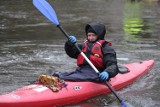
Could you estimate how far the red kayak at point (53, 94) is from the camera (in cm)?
493

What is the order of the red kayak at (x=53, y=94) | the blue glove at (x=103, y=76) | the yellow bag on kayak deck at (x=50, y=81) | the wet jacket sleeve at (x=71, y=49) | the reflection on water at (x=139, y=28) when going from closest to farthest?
the red kayak at (x=53, y=94) < the yellow bag on kayak deck at (x=50, y=81) < the blue glove at (x=103, y=76) < the wet jacket sleeve at (x=71, y=49) < the reflection on water at (x=139, y=28)

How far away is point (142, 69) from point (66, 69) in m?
1.45

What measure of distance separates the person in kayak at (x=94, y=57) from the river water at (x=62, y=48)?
387mm

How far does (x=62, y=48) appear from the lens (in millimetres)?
9617

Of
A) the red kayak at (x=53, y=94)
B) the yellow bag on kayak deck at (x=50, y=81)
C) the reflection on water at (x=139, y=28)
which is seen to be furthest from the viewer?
the reflection on water at (x=139, y=28)

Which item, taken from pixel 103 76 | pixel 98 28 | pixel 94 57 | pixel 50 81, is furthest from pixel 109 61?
pixel 50 81

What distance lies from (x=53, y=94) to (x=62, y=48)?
14.3ft

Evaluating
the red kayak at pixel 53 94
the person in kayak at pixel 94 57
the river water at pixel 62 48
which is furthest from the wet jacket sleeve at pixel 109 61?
the river water at pixel 62 48

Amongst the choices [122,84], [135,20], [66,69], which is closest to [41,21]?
[135,20]

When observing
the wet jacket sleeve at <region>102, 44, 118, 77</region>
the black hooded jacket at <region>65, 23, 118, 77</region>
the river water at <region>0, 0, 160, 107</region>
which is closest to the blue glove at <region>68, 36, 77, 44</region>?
the black hooded jacket at <region>65, 23, 118, 77</region>

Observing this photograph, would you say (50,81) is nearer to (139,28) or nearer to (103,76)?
(103,76)

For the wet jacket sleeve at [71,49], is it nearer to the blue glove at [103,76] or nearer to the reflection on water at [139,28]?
the blue glove at [103,76]

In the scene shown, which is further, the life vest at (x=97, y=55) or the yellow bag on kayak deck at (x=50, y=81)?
the life vest at (x=97, y=55)

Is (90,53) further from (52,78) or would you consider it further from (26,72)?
(26,72)
